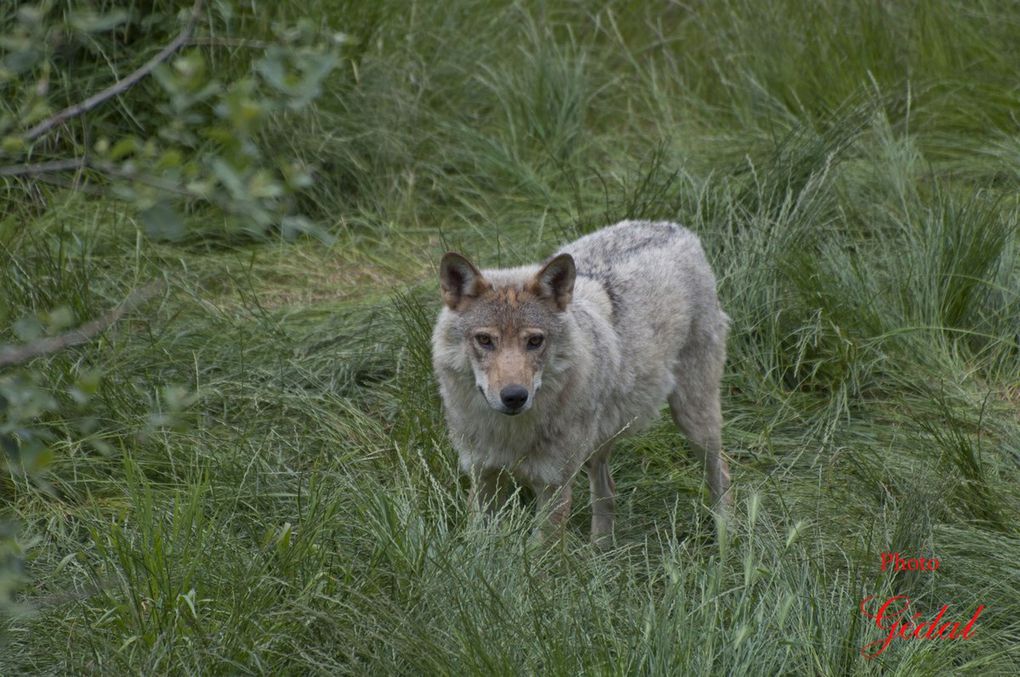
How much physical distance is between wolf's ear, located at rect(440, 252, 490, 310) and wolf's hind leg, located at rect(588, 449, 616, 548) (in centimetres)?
100

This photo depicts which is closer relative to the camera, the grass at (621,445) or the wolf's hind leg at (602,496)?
the grass at (621,445)

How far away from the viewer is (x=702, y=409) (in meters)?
6.19

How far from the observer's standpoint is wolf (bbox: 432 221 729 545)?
5.20 metres

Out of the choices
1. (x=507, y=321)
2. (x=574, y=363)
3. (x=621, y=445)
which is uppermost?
(x=507, y=321)

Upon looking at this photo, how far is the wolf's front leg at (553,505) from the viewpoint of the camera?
4.97 metres

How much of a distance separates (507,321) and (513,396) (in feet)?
1.20

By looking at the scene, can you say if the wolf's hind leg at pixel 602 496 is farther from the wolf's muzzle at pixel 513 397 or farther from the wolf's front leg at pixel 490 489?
the wolf's muzzle at pixel 513 397

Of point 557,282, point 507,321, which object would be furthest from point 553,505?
Result: point 557,282

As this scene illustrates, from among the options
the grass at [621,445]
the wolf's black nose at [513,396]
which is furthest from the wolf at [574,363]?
the grass at [621,445]

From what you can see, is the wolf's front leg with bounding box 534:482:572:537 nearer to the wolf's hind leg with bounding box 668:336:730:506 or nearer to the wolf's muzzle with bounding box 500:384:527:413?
the wolf's muzzle with bounding box 500:384:527:413

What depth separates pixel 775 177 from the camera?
7.75 meters

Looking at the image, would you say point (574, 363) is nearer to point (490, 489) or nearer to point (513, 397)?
point (513, 397)

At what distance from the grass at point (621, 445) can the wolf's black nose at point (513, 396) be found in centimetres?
38

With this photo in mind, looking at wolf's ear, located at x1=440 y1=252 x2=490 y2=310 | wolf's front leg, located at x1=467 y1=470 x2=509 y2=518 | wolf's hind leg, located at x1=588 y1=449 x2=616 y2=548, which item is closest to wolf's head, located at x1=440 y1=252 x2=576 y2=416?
wolf's ear, located at x1=440 y1=252 x2=490 y2=310
